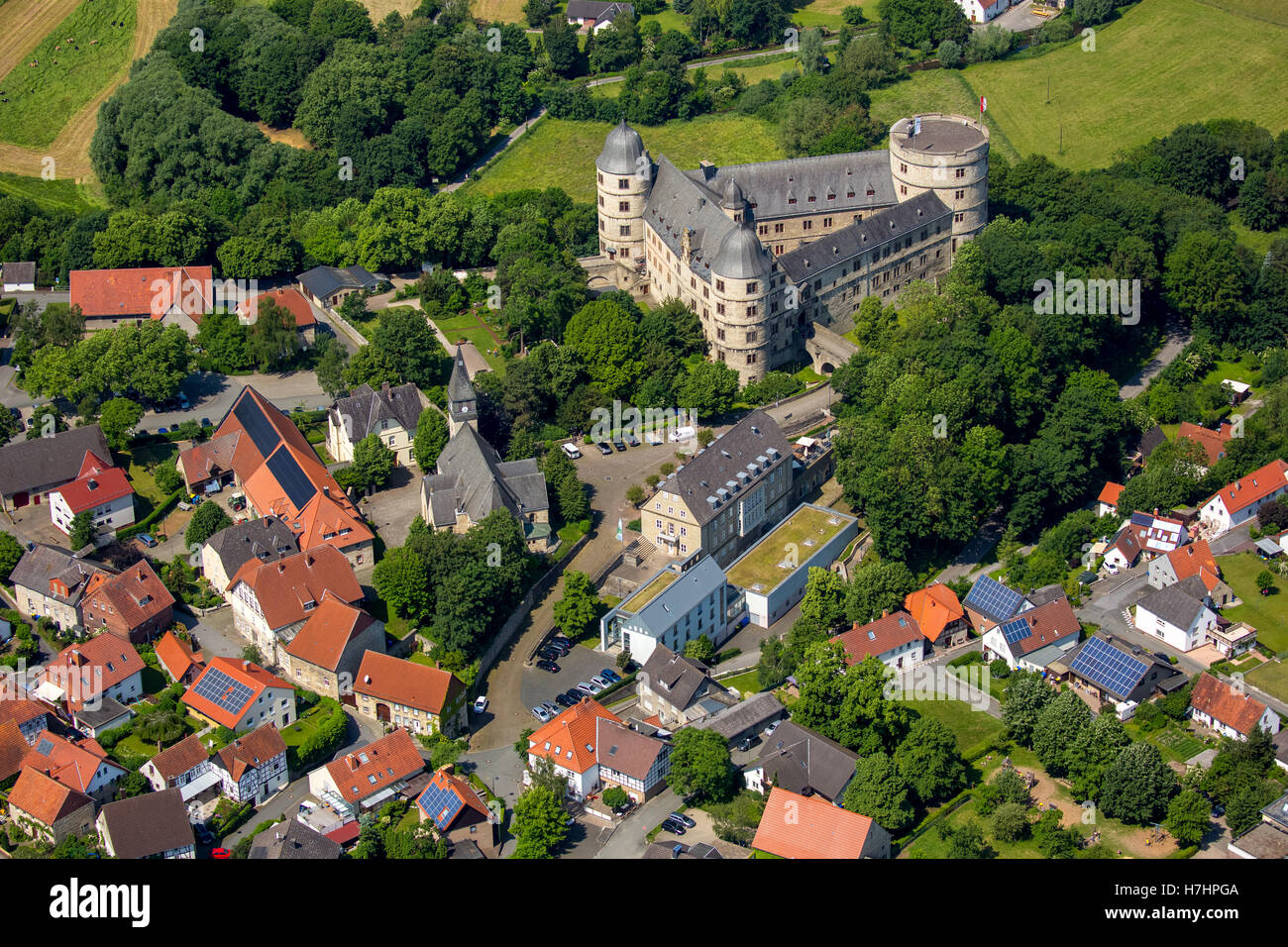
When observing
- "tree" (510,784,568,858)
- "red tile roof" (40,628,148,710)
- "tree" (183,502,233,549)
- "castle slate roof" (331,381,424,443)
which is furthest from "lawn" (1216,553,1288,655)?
"red tile roof" (40,628,148,710)

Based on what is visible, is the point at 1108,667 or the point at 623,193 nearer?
the point at 1108,667

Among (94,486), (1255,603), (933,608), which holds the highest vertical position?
(94,486)

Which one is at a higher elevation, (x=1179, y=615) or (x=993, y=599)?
(x=1179, y=615)

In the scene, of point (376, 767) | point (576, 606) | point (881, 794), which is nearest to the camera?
point (881, 794)

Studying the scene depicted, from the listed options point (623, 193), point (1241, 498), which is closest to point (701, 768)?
point (1241, 498)

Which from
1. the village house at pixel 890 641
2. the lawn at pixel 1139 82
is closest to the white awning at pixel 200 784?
the village house at pixel 890 641

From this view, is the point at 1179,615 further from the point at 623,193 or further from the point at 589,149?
the point at 589,149
